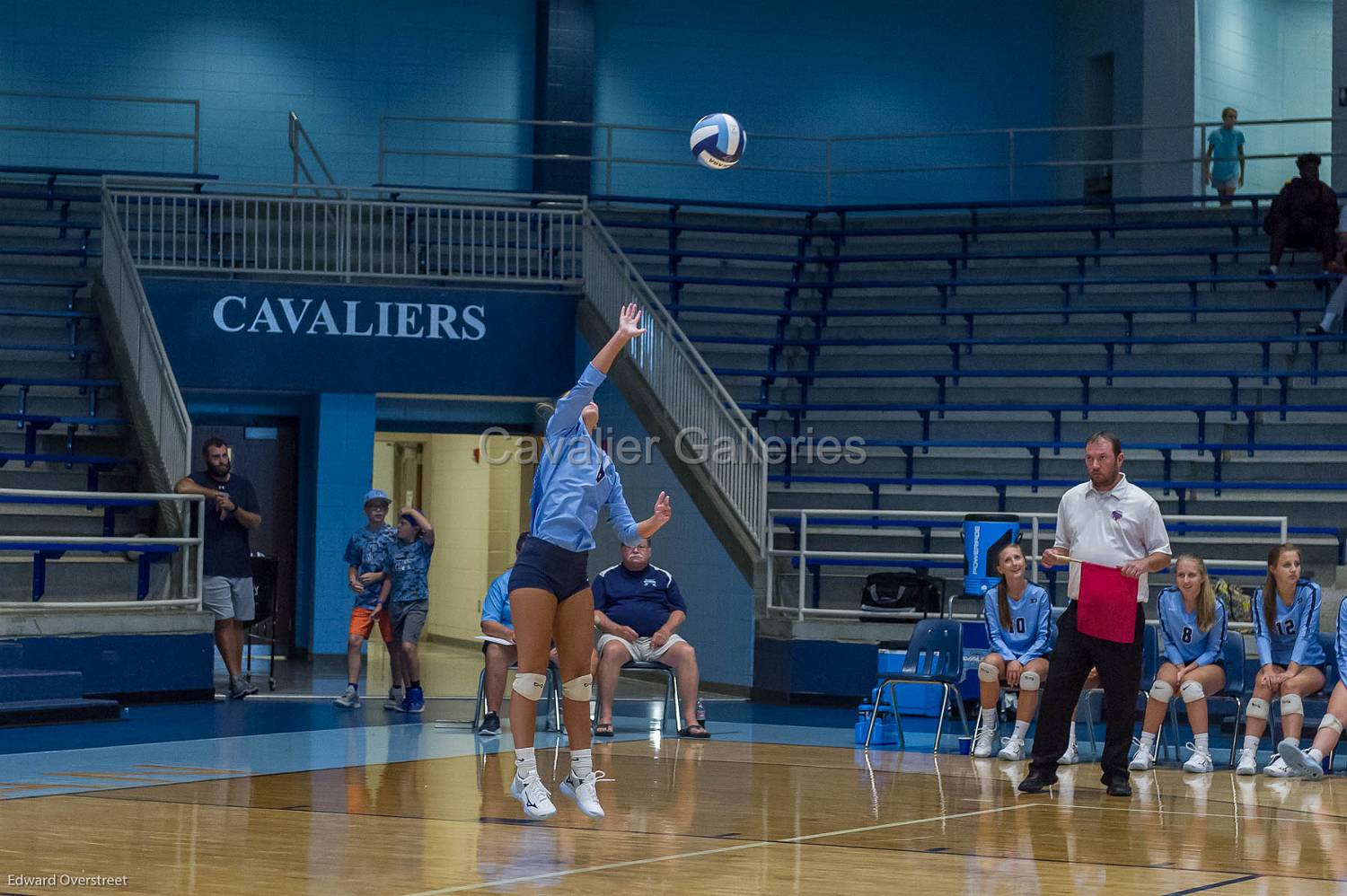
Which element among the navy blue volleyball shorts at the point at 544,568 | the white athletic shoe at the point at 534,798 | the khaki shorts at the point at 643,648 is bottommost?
the white athletic shoe at the point at 534,798

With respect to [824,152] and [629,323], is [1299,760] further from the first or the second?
[824,152]

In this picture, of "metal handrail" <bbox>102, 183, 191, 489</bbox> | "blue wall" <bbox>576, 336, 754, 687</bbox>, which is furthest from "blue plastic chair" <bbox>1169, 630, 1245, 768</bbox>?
"metal handrail" <bbox>102, 183, 191, 489</bbox>

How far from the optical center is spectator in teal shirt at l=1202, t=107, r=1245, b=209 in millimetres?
19109

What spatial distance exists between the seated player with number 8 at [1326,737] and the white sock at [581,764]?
162 inches

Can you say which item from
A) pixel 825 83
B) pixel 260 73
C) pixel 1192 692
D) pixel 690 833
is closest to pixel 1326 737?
pixel 1192 692

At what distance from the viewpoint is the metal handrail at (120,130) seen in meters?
18.0

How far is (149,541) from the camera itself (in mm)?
12672

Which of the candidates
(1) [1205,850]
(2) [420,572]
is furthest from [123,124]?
(1) [1205,850]

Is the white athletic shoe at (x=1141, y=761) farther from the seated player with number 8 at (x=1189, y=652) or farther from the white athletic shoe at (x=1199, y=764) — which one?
the white athletic shoe at (x=1199, y=764)

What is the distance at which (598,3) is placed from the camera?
69.1 feet

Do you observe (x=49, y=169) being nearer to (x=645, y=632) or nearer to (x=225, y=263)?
(x=225, y=263)

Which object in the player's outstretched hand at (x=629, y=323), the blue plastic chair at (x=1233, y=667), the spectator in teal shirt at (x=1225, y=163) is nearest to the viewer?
the player's outstretched hand at (x=629, y=323)

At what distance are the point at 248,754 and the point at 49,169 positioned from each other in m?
9.68

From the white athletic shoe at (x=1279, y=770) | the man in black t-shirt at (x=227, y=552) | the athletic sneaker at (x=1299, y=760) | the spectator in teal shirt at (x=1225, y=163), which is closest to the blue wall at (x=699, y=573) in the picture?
the man in black t-shirt at (x=227, y=552)
